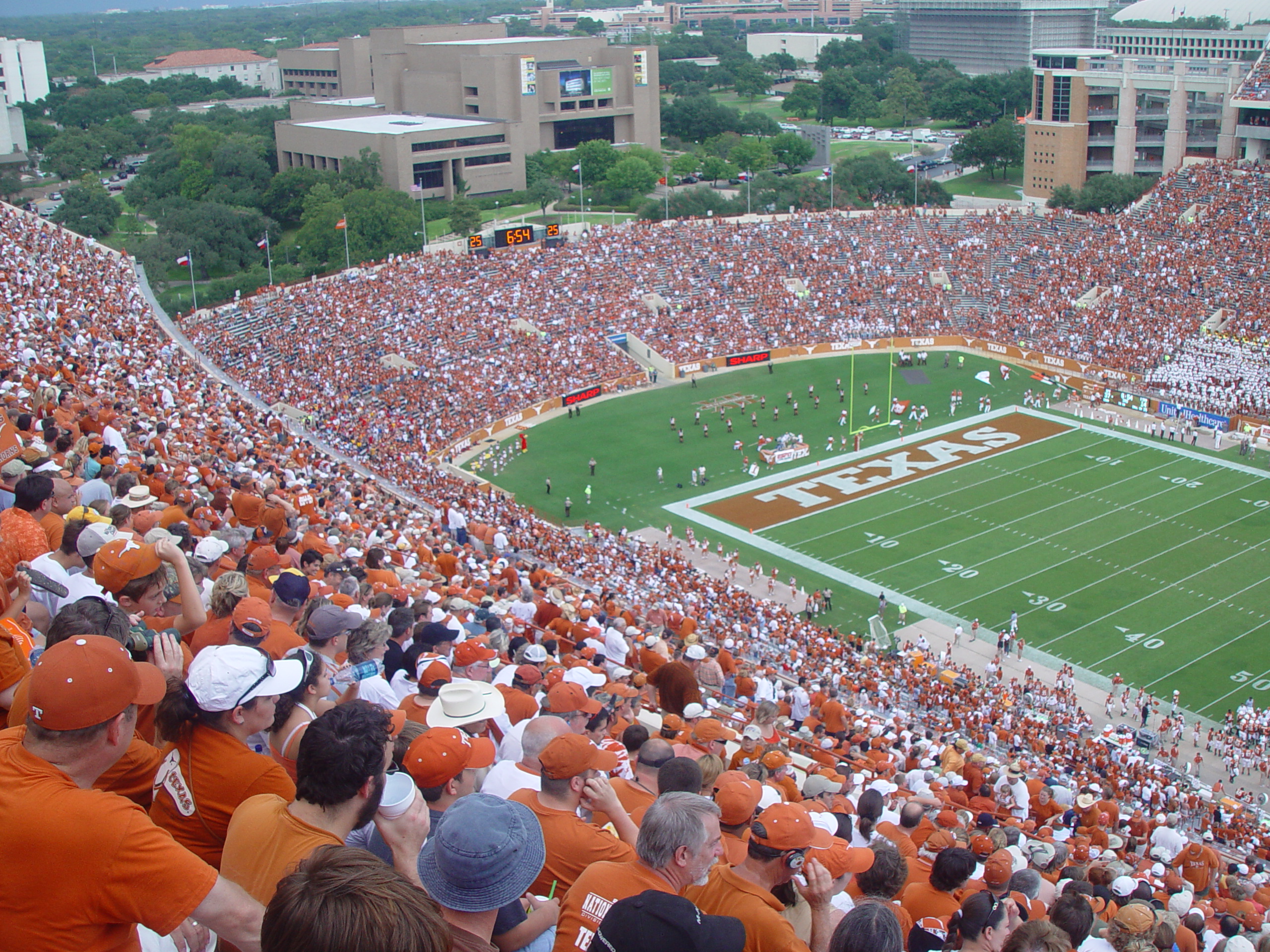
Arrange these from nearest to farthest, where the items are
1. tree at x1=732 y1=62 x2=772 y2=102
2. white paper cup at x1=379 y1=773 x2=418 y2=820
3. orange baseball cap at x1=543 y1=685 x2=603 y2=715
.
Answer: white paper cup at x1=379 y1=773 x2=418 y2=820, orange baseball cap at x1=543 y1=685 x2=603 y2=715, tree at x1=732 y1=62 x2=772 y2=102

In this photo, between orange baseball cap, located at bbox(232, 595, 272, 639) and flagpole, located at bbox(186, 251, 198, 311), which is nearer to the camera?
orange baseball cap, located at bbox(232, 595, 272, 639)

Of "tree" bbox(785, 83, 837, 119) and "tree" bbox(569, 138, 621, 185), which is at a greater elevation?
"tree" bbox(785, 83, 837, 119)

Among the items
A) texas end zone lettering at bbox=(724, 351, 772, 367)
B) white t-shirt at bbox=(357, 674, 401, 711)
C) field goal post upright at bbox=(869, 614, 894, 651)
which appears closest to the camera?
white t-shirt at bbox=(357, 674, 401, 711)

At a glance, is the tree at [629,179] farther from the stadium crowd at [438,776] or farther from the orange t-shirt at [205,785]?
the orange t-shirt at [205,785]

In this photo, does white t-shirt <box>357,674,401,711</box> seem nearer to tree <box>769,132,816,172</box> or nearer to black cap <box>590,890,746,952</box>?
black cap <box>590,890,746,952</box>

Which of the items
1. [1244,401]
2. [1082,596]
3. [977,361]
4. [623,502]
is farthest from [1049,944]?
[977,361]

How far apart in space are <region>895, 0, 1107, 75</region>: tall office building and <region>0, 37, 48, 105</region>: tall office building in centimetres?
10617

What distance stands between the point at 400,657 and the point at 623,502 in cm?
2923

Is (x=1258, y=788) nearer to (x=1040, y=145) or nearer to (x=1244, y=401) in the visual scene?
(x=1244, y=401)

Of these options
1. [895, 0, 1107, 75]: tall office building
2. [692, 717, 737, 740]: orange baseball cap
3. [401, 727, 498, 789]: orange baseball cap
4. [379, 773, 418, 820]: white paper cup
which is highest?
[895, 0, 1107, 75]: tall office building

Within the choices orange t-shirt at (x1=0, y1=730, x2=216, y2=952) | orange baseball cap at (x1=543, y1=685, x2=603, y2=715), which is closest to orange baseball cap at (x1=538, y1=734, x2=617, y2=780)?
orange baseball cap at (x1=543, y1=685, x2=603, y2=715)

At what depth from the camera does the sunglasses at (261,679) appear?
18.5 feet

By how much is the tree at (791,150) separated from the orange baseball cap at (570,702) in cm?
9265

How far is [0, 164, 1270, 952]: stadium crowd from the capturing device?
172 inches
